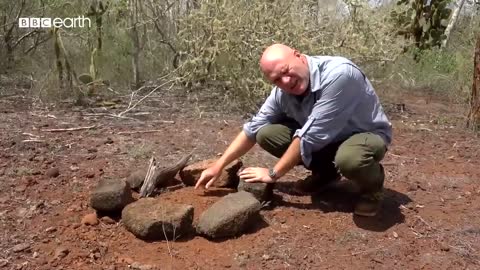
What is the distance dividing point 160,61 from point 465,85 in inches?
133

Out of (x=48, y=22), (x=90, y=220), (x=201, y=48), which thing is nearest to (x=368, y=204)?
(x=90, y=220)

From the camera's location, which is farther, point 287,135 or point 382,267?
point 287,135

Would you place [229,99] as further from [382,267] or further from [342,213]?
[382,267]

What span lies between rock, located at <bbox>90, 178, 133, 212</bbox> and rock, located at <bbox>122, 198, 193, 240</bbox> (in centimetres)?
9

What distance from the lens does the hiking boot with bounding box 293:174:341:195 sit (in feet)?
10.9

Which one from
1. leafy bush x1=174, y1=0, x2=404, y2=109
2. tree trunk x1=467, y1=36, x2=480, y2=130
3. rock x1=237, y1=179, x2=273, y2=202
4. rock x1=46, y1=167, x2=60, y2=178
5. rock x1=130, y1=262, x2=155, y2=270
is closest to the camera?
rock x1=130, y1=262, x2=155, y2=270

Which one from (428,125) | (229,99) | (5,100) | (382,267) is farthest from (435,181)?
(5,100)

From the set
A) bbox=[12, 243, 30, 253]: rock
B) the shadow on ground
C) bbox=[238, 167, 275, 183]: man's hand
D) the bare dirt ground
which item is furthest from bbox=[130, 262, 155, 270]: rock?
the shadow on ground

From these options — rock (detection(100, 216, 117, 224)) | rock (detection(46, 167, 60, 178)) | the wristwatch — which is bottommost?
rock (detection(100, 216, 117, 224))

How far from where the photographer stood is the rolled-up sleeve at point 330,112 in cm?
278

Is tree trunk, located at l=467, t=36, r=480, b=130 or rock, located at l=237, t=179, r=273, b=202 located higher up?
tree trunk, located at l=467, t=36, r=480, b=130

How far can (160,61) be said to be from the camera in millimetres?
6781

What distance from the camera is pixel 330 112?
2.79 m

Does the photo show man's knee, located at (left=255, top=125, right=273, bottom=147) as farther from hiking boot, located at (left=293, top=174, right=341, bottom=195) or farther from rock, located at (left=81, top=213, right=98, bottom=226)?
rock, located at (left=81, top=213, right=98, bottom=226)
